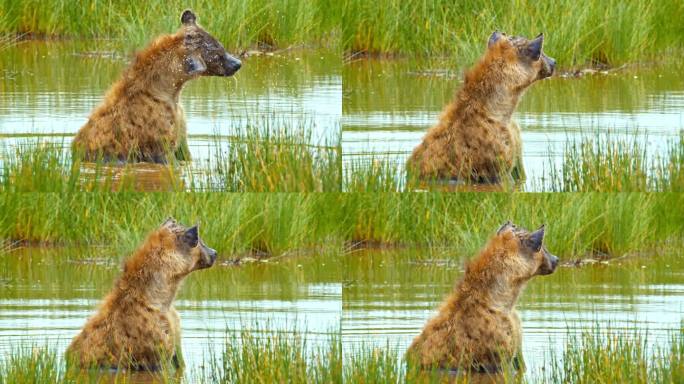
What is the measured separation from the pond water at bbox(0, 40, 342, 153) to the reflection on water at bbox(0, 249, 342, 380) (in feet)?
4.89

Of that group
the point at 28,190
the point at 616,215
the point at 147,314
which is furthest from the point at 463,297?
the point at 616,215

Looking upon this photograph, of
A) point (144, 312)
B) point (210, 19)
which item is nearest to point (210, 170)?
point (144, 312)

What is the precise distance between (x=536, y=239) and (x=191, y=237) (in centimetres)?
261

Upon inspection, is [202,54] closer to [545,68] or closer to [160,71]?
[160,71]

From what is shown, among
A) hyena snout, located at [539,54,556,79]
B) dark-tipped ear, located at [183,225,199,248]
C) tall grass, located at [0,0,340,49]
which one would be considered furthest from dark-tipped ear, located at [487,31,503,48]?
tall grass, located at [0,0,340,49]

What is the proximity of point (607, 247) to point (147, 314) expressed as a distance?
6.52 metres

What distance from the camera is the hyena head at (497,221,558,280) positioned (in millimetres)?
13344

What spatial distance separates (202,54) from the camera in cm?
1417

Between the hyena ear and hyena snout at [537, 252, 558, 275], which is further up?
the hyena ear

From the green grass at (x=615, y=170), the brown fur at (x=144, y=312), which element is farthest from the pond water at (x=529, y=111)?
the brown fur at (x=144, y=312)

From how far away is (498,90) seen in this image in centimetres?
1366

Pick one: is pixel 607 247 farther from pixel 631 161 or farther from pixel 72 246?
pixel 72 246

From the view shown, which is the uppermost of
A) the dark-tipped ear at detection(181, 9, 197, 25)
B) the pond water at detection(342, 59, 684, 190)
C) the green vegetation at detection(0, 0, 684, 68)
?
the green vegetation at detection(0, 0, 684, 68)

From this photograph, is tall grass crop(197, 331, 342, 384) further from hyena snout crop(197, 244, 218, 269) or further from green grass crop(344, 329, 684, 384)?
hyena snout crop(197, 244, 218, 269)
